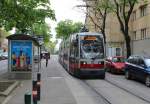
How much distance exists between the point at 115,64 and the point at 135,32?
2209cm

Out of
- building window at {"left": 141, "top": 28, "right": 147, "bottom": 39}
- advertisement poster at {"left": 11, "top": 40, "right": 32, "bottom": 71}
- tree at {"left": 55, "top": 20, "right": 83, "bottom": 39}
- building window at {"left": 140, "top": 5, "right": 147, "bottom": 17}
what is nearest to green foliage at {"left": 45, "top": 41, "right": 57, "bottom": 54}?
tree at {"left": 55, "top": 20, "right": 83, "bottom": 39}

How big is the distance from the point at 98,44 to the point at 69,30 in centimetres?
9595

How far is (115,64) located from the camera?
34.8 m

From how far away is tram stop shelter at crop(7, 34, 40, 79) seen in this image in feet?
85.7

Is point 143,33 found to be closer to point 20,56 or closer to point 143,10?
point 143,10

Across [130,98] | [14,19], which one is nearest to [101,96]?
[130,98]

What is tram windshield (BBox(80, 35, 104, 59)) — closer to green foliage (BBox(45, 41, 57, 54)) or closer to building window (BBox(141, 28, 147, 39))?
building window (BBox(141, 28, 147, 39))

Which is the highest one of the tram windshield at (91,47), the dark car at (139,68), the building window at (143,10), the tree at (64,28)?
the tree at (64,28)

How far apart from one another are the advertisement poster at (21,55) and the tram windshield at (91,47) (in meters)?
3.74

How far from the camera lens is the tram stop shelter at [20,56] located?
26.1 meters

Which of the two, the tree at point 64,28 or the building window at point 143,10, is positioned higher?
the tree at point 64,28

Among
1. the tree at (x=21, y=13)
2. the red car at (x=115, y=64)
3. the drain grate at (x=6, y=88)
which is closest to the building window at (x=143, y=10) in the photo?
the red car at (x=115, y=64)

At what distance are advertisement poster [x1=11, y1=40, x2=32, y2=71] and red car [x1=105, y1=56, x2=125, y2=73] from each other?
9.62 m

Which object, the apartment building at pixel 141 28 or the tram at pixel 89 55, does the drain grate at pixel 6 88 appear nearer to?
the tram at pixel 89 55
